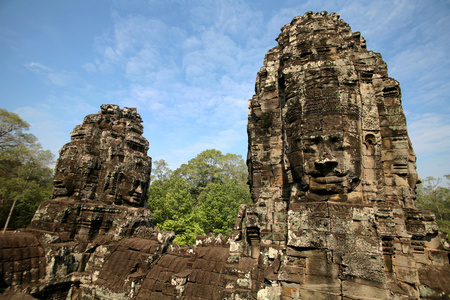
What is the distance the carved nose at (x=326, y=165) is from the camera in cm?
357

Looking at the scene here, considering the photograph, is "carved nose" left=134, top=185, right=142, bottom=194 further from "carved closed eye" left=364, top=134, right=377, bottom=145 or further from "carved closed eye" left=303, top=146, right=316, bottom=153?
"carved closed eye" left=364, top=134, right=377, bottom=145

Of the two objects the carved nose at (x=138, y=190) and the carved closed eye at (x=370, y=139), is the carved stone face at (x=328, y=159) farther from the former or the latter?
the carved nose at (x=138, y=190)

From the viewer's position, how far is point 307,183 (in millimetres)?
3764

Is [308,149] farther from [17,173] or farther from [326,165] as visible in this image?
[17,173]

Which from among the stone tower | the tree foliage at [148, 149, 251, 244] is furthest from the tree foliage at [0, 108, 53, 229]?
the stone tower

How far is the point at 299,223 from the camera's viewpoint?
142 inches

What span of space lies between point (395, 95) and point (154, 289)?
742 cm

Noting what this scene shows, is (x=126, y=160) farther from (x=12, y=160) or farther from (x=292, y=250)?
(x=12, y=160)

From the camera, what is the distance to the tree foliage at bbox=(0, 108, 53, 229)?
65.2ft

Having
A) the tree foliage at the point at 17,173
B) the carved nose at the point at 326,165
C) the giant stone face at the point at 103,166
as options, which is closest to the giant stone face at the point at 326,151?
the carved nose at the point at 326,165

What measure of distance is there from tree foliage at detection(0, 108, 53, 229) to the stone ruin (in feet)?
57.7

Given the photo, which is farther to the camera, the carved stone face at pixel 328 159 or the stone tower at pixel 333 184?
the carved stone face at pixel 328 159

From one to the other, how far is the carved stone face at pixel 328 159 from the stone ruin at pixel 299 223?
17 millimetres

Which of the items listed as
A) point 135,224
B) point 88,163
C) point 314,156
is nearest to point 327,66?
point 314,156
